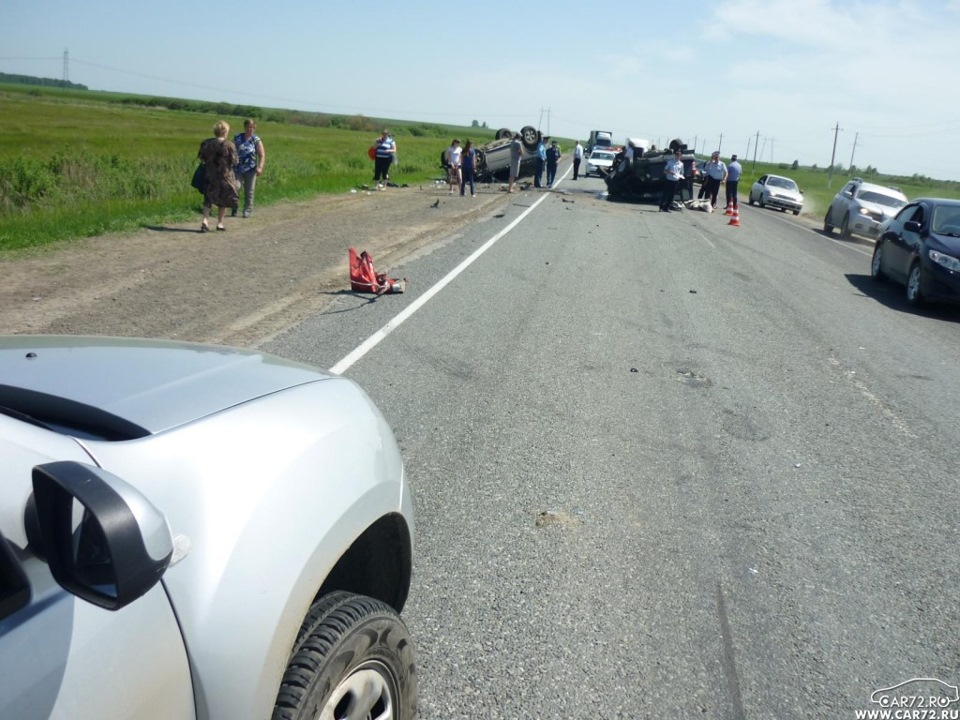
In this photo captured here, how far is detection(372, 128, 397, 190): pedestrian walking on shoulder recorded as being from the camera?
1057 inches

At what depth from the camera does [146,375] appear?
237 centimetres

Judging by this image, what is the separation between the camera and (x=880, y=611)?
154 inches

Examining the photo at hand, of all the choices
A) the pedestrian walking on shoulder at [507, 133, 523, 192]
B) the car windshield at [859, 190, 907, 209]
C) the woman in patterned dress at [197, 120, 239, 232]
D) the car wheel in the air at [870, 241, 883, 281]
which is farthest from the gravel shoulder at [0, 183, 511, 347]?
the car windshield at [859, 190, 907, 209]

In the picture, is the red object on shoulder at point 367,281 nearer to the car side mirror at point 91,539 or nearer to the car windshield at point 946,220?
the car windshield at point 946,220

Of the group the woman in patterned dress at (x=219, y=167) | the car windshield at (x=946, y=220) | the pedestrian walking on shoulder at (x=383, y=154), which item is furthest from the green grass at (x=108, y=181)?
the car windshield at (x=946, y=220)

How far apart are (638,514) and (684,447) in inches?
49.7

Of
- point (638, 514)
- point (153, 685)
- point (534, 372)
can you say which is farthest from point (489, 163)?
point (153, 685)

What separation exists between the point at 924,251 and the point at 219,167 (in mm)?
11175

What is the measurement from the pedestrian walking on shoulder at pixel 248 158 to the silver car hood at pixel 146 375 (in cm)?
1360

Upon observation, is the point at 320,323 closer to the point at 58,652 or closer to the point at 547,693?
the point at 547,693

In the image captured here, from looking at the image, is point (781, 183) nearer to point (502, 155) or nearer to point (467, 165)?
point (502, 155)

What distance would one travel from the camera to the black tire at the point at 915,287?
12.7m

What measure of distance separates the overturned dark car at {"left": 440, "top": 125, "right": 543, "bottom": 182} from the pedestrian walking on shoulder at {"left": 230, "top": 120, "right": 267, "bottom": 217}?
16298 mm
